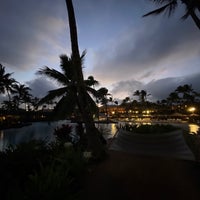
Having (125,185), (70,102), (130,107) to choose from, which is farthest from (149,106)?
(125,185)

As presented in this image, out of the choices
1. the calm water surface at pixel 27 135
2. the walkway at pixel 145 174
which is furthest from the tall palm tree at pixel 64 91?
the walkway at pixel 145 174

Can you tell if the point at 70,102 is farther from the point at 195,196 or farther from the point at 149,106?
the point at 149,106

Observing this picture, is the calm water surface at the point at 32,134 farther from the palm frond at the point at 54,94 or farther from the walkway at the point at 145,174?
the walkway at the point at 145,174

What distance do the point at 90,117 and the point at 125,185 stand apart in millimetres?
2039

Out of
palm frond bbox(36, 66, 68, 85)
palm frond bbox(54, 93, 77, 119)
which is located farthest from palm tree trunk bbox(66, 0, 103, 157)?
palm frond bbox(36, 66, 68, 85)

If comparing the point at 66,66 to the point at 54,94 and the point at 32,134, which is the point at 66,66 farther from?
the point at 32,134

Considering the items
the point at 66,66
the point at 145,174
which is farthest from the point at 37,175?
the point at 66,66

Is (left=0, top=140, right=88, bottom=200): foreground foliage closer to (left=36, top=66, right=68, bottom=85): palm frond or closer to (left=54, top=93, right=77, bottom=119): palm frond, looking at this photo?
(left=54, top=93, right=77, bottom=119): palm frond

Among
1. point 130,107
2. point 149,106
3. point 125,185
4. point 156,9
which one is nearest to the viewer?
point 125,185

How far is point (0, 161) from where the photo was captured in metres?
2.62

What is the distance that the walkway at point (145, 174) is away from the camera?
2.33m

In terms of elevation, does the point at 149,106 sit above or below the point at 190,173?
above

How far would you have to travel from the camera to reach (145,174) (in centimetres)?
297

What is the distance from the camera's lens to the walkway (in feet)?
7.63
